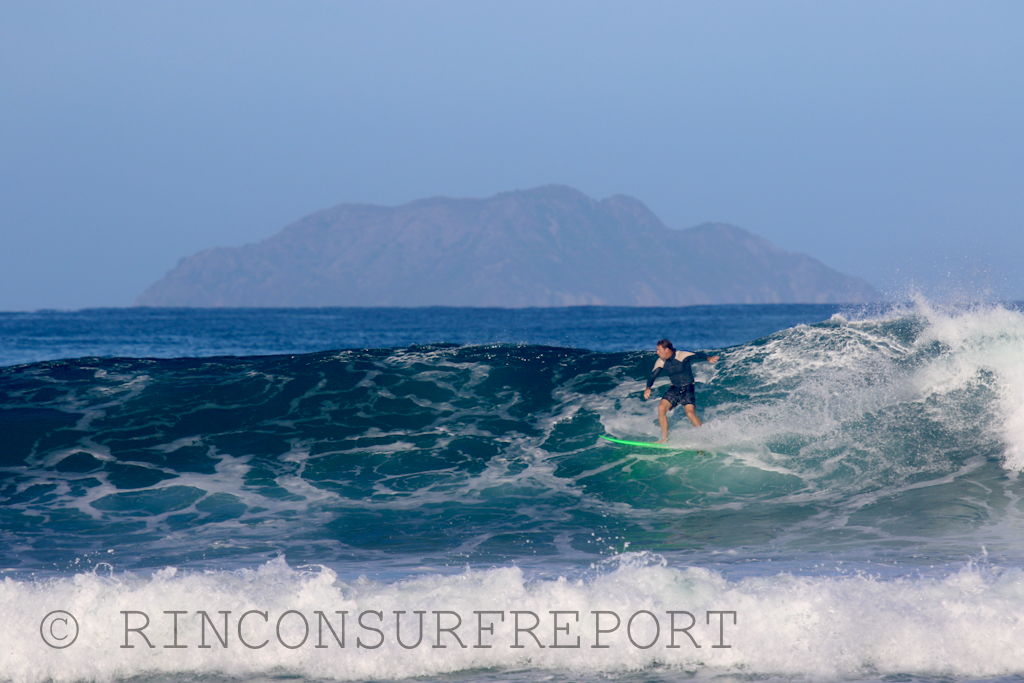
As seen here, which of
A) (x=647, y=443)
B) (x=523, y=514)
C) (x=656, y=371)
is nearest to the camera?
(x=523, y=514)

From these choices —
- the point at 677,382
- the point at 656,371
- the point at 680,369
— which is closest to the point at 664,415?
the point at 677,382

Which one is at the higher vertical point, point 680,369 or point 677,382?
point 680,369

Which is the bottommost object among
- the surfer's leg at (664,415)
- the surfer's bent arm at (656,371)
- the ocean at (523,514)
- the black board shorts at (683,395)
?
the ocean at (523,514)

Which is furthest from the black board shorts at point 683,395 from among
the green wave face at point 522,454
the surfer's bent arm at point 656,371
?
the green wave face at point 522,454

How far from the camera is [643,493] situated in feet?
37.7

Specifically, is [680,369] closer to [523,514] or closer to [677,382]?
[677,382]

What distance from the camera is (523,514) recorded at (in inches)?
414

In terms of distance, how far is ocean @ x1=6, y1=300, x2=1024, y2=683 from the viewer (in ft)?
20.2

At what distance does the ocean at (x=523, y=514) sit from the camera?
6156mm

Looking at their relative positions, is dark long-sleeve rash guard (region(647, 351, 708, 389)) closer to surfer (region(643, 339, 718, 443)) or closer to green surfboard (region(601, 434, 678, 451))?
surfer (region(643, 339, 718, 443))

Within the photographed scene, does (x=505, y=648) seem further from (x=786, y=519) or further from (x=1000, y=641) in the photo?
(x=786, y=519)

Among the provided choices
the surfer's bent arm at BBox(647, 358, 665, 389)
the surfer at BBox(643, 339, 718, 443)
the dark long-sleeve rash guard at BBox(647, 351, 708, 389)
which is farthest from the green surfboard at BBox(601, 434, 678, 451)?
the surfer's bent arm at BBox(647, 358, 665, 389)

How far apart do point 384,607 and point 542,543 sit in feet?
9.48

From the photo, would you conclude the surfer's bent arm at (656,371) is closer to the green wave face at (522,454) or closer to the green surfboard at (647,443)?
→ the green surfboard at (647,443)
